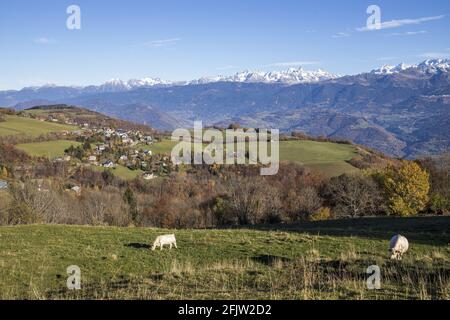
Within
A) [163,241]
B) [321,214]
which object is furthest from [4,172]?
[163,241]

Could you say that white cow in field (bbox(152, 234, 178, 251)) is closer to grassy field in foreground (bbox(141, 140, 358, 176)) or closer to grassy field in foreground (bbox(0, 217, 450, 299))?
grassy field in foreground (bbox(0, 217, 450, 299))

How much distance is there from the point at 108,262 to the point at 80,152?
11308 cm

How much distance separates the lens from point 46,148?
120 metres

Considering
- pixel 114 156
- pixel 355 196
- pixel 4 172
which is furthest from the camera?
pixel 114 156

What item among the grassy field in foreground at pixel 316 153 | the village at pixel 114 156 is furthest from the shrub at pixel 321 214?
the village at pixel 114 156

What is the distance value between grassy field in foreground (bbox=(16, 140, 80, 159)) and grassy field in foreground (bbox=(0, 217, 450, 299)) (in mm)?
95038

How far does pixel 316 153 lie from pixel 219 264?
Result: 123 m

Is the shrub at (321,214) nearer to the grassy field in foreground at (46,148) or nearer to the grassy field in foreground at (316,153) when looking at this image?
the grassy field in foreground at (316,153)

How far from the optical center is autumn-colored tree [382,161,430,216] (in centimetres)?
6281

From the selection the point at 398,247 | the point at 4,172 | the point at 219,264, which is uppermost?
the point at 398,247

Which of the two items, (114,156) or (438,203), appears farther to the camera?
(114,156)

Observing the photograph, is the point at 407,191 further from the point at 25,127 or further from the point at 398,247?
the point at 25,127

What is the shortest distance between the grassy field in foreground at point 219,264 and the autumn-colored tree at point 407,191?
36.2 meters

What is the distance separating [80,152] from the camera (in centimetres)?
12444
